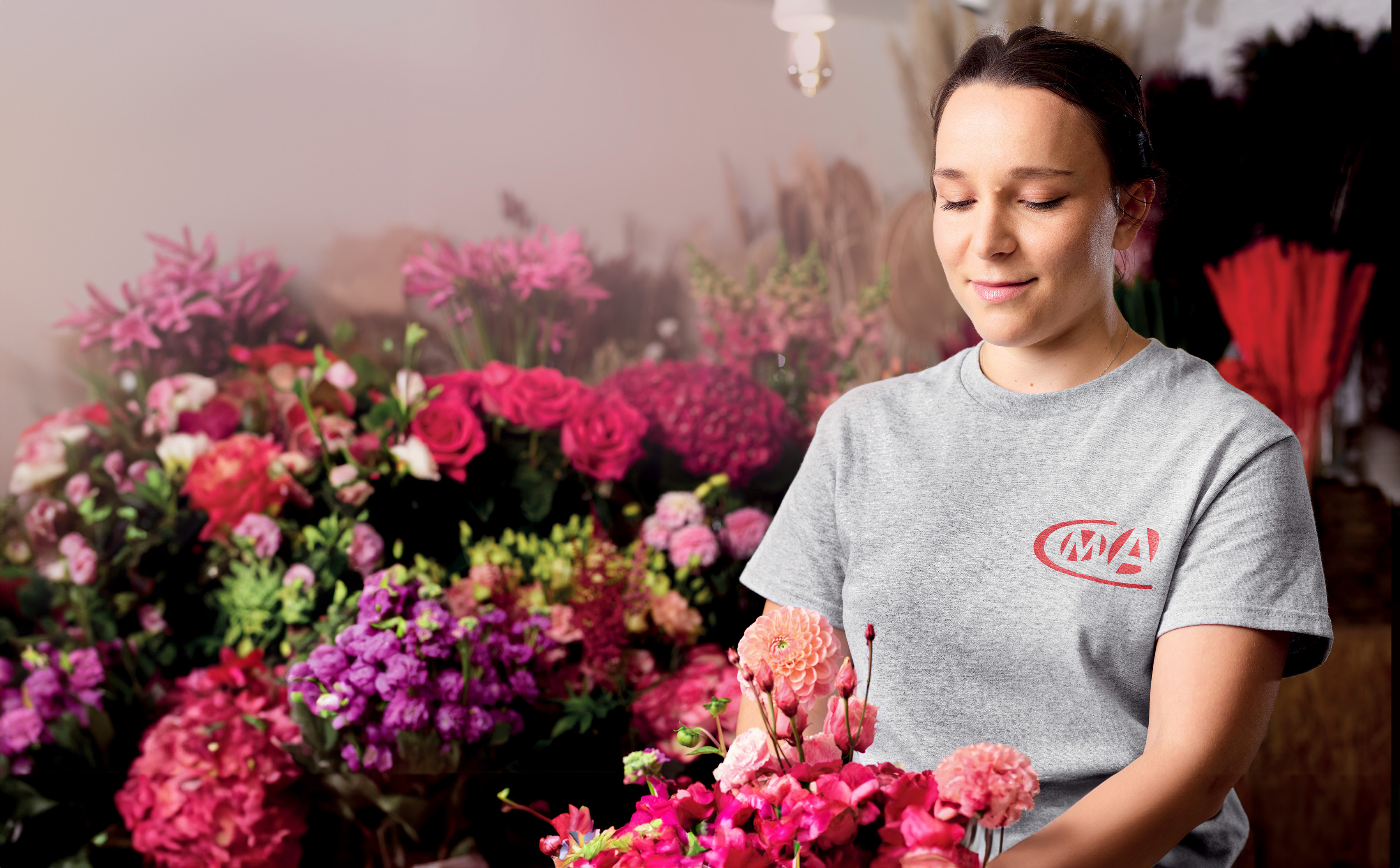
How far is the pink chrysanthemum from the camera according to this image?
2.01 ft

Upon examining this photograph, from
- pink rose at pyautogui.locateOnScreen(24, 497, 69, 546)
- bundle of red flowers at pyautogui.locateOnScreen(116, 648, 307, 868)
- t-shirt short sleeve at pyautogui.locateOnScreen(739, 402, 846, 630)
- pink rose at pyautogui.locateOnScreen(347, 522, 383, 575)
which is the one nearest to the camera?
t-shirt short sleeve at pyautogui.locateOnScreen(739, 402, 846, 630)

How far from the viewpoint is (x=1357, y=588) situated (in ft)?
6.42

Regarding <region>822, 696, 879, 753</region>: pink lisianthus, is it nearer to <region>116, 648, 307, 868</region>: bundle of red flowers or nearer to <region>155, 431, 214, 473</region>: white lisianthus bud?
<region>116, 648, 307, 868</region>: bundle of red flowers

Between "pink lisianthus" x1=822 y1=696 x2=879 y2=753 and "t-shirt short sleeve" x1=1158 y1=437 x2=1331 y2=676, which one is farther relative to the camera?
"t-shirt short sleeve" x1=1158 y1=437 x2=1331 y2=676

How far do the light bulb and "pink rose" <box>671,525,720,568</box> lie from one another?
940 mm

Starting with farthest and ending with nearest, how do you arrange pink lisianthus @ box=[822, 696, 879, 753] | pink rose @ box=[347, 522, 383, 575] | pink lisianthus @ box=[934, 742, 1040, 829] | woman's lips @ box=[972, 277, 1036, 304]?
1. pink rose @ box=[347, 522, 383, 575]
2. woman's lips @ box=[972, 277, 1036, 304]
3. pink lisianthus @ box=[822, 696, 879, 753]
4. pink lisianthus @ box=[934, 742, 1040, 829]

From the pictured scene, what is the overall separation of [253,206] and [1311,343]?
2.16 meters

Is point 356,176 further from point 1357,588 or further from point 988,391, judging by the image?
point 1357,588

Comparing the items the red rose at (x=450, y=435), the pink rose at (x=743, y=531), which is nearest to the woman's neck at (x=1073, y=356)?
the pink rose at (x=743, y=531)

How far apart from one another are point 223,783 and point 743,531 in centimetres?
101

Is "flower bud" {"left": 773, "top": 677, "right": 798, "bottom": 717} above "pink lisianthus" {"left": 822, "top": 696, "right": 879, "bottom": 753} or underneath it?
above

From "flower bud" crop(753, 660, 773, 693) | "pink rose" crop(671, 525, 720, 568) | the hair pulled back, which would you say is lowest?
"pink rose" crop(671, 525, 720, 568)

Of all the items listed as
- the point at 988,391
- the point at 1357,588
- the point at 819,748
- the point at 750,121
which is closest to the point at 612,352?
the point at 750,121

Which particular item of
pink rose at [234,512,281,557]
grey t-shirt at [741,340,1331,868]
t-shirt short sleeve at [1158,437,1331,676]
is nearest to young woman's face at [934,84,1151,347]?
grey t-shirt at [741,340,1331,868]
